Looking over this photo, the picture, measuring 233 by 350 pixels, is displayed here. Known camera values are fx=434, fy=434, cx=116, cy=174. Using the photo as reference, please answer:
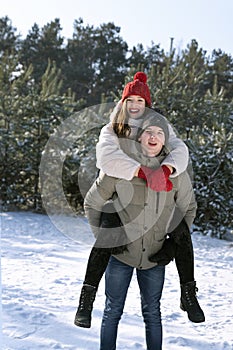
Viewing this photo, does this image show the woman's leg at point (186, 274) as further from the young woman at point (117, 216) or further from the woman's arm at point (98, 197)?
the woman's arm at point (98, 197)

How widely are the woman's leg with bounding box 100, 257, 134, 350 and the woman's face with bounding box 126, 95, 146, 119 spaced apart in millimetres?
851

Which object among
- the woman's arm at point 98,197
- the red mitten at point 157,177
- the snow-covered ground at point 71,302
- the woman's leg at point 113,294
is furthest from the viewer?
the snow-covered ground at point 71,302

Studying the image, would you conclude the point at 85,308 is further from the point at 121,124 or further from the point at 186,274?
the point at 121,124

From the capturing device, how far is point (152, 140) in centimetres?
239

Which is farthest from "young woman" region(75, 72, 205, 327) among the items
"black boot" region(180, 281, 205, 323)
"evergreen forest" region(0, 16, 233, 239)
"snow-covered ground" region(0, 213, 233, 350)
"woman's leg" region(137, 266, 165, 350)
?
"evergreen forest" region(0, 16, 233, 239)

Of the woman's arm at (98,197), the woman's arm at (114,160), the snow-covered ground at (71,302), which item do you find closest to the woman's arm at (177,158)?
the woman's arm at (114,160)

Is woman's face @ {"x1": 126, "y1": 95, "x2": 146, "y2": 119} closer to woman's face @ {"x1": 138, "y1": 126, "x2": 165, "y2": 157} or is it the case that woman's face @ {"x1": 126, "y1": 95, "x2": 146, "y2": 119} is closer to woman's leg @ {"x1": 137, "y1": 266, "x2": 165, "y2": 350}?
woman's face @ {"x1": 138, "y1": 126, "x2": 165, "y2": 157}

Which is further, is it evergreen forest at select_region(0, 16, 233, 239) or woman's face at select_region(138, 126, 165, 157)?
evergreen forest at select_region(0, 16, 233, 239)

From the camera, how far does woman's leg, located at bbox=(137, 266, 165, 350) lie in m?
2.51

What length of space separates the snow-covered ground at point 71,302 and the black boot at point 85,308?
2.58ft

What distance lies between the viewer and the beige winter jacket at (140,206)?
2398 mm

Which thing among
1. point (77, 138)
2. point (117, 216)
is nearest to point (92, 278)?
point (117, 216)

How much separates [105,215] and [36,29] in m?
22.5

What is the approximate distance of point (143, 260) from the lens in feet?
8.04
